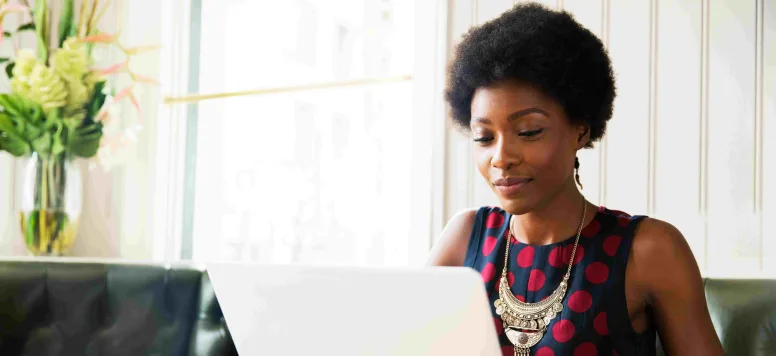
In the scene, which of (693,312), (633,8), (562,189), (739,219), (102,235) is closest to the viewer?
(693,312)

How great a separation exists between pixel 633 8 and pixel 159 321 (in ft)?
4.05

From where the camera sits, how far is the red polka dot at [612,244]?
121 centimetres

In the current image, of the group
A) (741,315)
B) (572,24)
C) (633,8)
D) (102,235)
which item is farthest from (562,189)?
(102,235)

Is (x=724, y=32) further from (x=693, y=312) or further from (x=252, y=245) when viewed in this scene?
(x=252, y=245)

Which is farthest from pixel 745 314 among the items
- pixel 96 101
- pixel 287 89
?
pixel 96 101

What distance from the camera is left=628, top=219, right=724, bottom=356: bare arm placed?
1104 mm

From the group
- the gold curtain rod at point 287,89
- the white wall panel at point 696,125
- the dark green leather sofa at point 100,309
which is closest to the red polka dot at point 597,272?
the white wall panel at point 696,125

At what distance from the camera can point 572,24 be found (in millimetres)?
1187

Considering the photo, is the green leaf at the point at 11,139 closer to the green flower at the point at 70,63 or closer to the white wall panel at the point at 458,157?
the green flower at the point at 70,63

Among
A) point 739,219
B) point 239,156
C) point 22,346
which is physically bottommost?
point 22,346

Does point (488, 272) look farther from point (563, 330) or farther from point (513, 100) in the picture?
point (513, 100)

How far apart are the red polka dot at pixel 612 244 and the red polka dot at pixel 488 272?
0.61 ft

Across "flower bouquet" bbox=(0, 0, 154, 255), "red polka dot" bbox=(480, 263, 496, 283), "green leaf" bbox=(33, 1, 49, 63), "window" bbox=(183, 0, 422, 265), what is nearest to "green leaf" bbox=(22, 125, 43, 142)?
"flower bouquet" bbox=(0, 0, 154, 255)

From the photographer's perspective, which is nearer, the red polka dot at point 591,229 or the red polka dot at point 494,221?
the red polka dot at point 591,229
